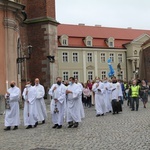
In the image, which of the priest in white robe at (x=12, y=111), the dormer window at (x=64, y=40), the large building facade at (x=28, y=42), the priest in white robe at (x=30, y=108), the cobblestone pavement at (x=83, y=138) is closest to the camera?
the cobblestone pavement at (x=83, y=138)

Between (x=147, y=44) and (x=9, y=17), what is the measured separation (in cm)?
2283

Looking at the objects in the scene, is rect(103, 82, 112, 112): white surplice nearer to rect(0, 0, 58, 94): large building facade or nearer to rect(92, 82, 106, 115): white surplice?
rect(92, 82, 106, 115): white surplice

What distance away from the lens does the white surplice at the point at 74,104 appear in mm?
12469

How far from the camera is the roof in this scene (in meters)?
59.8

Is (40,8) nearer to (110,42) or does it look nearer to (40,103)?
(40,103)

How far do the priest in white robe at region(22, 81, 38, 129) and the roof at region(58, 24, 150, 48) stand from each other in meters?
44.9

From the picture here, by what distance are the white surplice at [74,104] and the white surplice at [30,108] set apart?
1475 millimetres

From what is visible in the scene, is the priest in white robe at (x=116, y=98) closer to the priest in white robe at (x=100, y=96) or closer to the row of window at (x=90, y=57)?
the priest in white robe at (x=100, y=96)

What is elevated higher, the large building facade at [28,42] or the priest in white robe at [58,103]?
the large building facade at [28,42]

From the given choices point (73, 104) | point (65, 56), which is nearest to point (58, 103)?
point (73, 104)

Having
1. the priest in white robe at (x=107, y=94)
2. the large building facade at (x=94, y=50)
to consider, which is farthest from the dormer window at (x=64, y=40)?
the priest in white robe at (x=107, y=94)

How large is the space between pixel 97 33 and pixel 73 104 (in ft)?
172

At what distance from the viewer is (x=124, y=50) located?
208 feet

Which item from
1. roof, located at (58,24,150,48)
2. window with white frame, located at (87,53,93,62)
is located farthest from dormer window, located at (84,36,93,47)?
window with white frame, located at (87,53,93,62)
